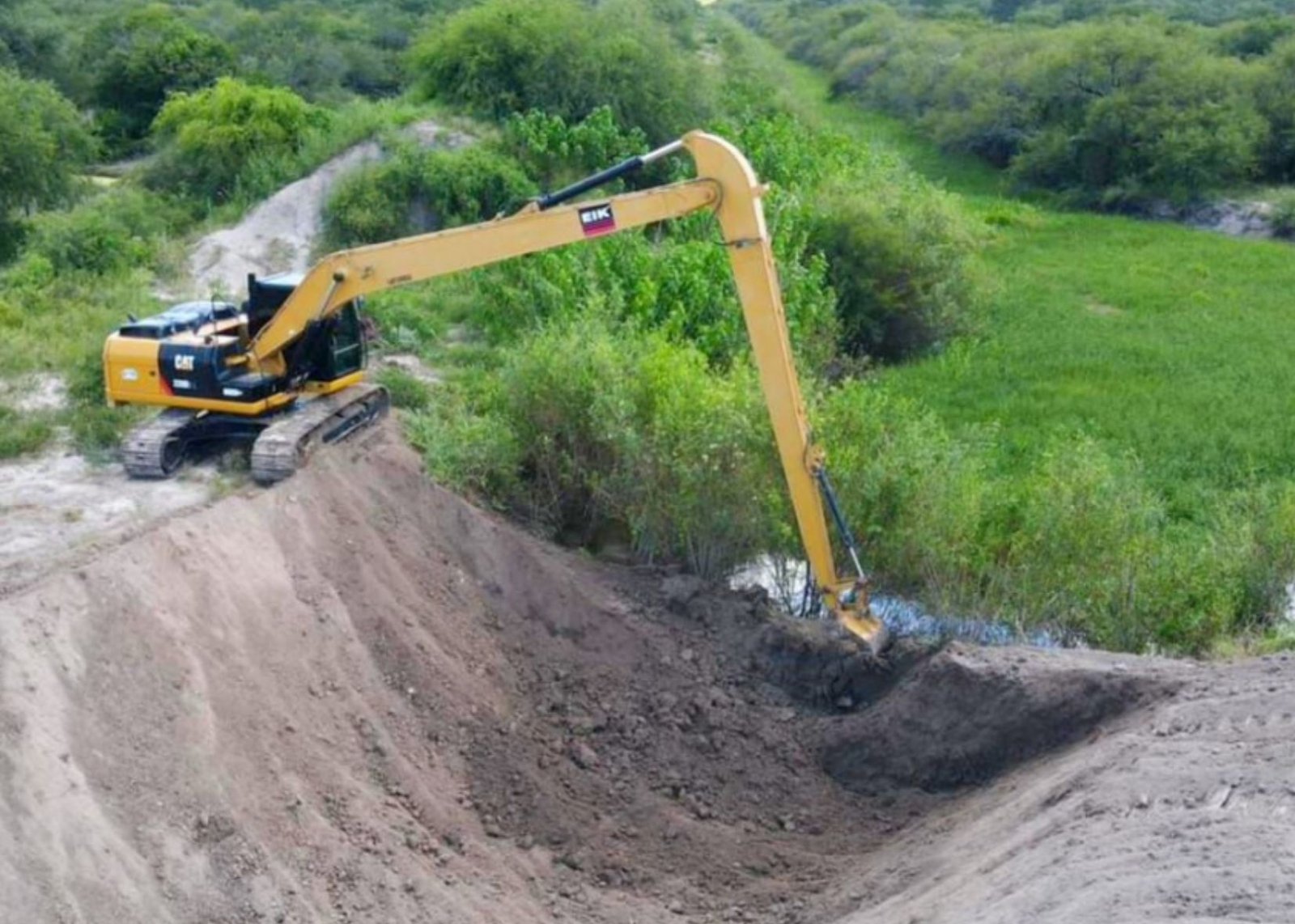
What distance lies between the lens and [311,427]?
601 inches

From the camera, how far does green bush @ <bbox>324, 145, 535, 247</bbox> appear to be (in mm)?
26703

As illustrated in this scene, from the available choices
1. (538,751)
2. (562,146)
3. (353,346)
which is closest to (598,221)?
(353,346)

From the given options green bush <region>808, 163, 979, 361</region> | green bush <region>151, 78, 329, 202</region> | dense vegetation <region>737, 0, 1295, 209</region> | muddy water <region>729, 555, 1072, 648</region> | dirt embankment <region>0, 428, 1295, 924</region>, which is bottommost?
dense vegetation <region>737, 0, 1295, 209</region>

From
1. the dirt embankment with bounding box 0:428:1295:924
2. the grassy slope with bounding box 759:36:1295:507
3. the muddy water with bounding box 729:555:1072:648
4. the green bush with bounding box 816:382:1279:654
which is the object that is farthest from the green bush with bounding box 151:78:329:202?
the green bush with bounding box 816:382:1279:654

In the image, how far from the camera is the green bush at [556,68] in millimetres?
32094

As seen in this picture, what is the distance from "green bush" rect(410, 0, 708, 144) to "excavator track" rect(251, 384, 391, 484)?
1647 centimetres

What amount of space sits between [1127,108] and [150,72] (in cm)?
2604

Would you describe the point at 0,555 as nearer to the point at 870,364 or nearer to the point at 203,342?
the point at 203,342

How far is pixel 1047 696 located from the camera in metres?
12.6

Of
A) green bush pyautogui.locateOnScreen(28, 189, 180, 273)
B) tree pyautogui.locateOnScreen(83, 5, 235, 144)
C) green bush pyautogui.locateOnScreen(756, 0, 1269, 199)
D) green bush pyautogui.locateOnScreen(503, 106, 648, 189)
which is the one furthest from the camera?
tree pyautogui.locateOnScreen(83, 5, 235, 144)

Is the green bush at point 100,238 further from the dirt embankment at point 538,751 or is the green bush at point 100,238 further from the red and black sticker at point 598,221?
the red and black sticker at point 598,221

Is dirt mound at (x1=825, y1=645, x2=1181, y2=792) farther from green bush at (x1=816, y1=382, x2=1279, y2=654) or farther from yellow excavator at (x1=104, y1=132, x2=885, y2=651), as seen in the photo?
green bush at (x1=816, y1=382, x2=1279, y2=654)

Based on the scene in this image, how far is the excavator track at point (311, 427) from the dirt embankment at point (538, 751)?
0.85ft

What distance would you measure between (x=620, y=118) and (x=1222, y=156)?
54.9 ft
